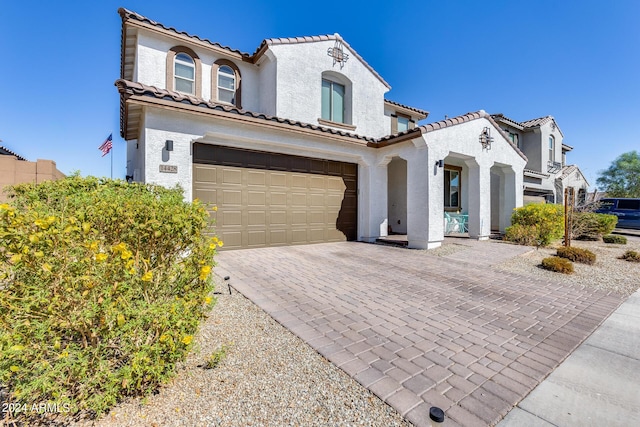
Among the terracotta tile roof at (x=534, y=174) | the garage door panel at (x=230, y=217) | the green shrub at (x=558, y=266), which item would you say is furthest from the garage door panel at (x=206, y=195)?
the terracotta tile roof at (x=534, y=174)

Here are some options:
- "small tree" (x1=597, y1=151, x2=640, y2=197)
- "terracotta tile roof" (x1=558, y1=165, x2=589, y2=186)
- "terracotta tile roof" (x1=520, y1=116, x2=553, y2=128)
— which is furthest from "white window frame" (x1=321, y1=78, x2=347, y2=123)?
"small tree" (x1=597, y1=151, x2=640, y2=197)

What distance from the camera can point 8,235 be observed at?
169 cm

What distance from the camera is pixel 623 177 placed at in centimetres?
3528

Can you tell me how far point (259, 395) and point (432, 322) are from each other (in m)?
2.54

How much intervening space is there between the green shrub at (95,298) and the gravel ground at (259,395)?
21cm

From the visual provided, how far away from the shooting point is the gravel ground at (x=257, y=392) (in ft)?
6.57

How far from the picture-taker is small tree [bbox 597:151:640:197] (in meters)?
33.4

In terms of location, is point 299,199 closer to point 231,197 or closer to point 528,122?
point 231,197

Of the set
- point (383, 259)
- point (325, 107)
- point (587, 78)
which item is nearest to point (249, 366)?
point (383, 259)

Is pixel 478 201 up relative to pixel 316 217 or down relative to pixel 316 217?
up

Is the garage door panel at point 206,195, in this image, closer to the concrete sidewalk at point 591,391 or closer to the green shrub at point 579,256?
the concrete sidewalk at point 591,391

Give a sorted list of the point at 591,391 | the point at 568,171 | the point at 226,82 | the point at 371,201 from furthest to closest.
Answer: the point at 568,171 < the point at 371,201 < the point at 226,82 < the point at 591,391

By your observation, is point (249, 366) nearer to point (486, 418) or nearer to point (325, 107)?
point (486, 418)

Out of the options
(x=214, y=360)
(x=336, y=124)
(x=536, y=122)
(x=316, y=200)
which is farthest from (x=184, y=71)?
(x=536, y=122)
